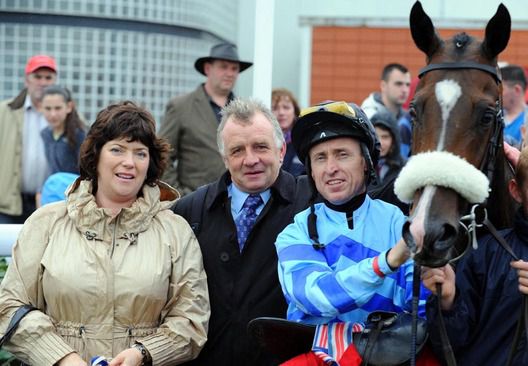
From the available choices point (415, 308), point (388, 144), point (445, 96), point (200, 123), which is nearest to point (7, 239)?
point (415, 308)

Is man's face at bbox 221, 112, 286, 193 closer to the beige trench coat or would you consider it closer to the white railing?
the beige trench coat

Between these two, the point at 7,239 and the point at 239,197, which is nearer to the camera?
the point at 239,197

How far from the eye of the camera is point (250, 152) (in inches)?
177

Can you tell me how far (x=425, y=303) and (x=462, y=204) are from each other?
0.50m

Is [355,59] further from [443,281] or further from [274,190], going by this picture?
[443,281]

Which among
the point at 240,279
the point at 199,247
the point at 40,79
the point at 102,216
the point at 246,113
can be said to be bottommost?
the point at 240,279

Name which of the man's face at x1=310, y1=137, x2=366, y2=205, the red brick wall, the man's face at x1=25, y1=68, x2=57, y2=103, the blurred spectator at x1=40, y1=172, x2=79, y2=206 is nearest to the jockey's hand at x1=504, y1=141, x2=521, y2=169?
the man's face at x1=310, y1=137, x2=366, y2=205

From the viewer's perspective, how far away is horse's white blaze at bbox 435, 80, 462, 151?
3.58 meters

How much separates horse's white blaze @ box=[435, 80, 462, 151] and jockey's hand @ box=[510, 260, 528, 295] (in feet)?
1.64

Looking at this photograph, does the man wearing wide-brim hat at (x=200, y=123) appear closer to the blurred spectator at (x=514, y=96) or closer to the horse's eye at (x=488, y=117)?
the blurred spectator at (x=514, y=96)

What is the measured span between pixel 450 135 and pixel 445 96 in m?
0.17

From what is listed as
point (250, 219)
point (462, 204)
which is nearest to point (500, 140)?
point (462, 204)

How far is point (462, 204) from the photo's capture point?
3395 millimetres

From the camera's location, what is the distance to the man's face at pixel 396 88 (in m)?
9.12
